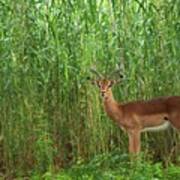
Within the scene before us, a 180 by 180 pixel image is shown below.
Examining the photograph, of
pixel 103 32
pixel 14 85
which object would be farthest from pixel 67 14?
pixel 14 85

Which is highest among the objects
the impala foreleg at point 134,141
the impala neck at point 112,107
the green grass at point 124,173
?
the impala neck at point 112,107

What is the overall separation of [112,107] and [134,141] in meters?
0.44

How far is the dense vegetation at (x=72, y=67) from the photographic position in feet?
23.6

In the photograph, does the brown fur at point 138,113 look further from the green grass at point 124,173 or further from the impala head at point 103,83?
the green grass at point 124,173

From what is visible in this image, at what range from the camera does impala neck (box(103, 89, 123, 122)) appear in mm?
7528

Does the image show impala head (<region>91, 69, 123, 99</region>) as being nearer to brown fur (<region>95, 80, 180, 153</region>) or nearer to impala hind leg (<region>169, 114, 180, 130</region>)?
brown fur (<region>95, 80, 180, 153</region>)

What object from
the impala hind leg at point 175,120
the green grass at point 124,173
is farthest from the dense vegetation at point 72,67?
the green grass at point 124,173

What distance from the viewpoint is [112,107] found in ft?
24.8

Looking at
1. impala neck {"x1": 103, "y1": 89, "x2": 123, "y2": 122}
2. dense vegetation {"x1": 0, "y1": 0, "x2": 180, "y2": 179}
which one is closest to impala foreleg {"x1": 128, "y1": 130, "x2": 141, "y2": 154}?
dense vegetation {"x1": 0, "y1": 0, "x2": 180, "y2": 179}

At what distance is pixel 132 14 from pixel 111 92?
0.81 metres

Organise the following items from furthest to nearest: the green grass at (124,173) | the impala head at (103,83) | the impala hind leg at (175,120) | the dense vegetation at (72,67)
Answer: the impala hind leg at (175,120) < the impala head at (103,83) < the dense vegetation at (72,67) < the green grass at (124,173)

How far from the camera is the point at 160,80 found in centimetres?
744

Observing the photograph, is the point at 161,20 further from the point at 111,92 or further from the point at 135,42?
the point at 111,92

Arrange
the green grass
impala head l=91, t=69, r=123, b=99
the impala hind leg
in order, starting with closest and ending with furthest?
the green grass, impala head l=91, t=69, r=123, b=99, the impala hind leg
